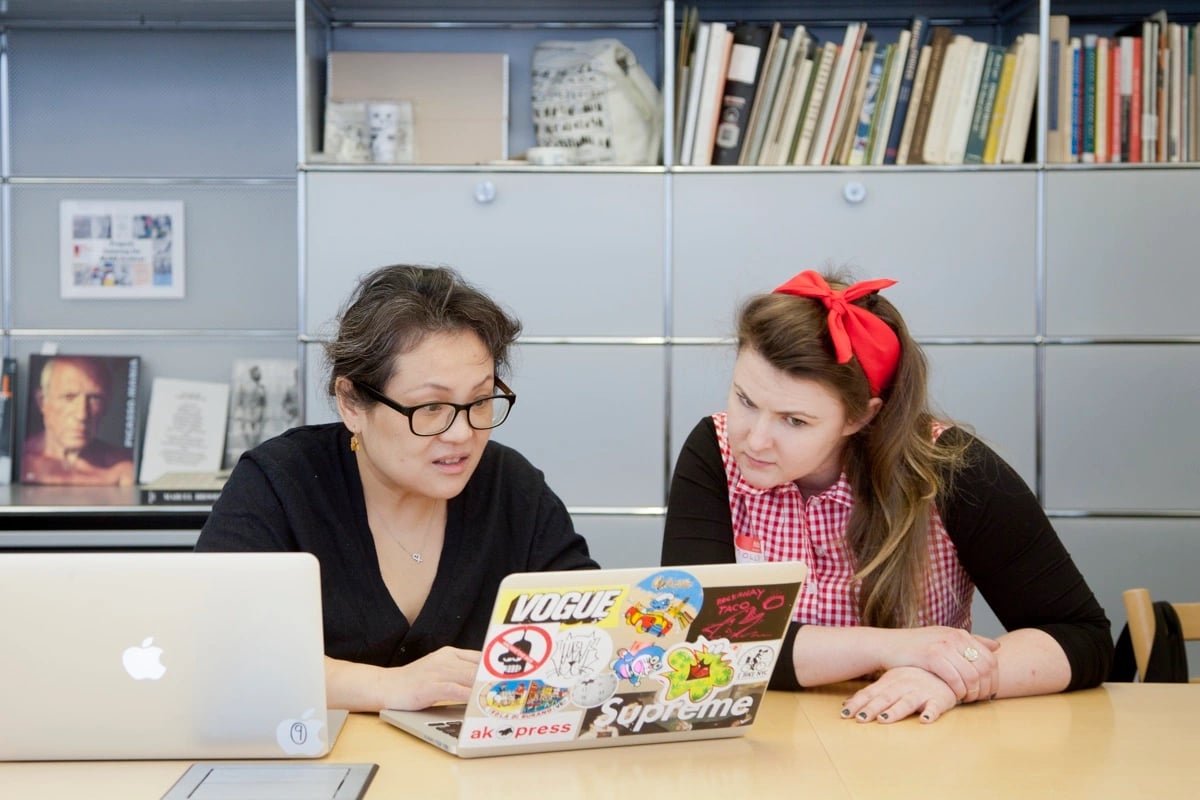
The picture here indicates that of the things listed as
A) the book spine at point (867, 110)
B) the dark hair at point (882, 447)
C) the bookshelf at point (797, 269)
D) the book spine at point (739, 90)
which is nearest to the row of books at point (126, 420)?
the bookshelf at point (797, 269)

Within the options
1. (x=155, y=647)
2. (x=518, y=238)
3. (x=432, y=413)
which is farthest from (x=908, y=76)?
(x=155, y=647)

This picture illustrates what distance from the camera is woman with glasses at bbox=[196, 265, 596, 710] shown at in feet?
5.48

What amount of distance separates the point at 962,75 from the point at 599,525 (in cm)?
125

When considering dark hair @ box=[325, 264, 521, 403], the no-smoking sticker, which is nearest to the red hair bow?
dark hair @ box=[325, 264, 521, 403]

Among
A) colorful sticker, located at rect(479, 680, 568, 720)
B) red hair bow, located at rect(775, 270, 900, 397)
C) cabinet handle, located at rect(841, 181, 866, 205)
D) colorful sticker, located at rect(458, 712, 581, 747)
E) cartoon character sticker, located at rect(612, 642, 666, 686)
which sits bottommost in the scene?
colorful sticker, located at rect(458, 712, 581, 747)

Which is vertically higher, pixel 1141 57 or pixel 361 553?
pixel 1141 57

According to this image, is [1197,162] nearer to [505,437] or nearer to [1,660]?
[505,437]

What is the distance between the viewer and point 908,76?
2738 millimetres

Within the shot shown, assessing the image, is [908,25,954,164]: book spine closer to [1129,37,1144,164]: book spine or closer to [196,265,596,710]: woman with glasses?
[1129,37,1144,164]: book spine

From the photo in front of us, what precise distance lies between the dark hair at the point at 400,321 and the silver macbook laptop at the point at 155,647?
48cm

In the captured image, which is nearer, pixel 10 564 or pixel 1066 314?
pixel 10 564

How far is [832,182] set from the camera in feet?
→ 8.96

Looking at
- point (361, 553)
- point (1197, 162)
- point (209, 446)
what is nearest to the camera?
point (361, 553)

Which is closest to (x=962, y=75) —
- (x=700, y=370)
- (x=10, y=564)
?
(x=700, y=370)
